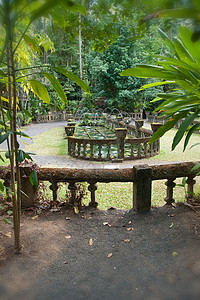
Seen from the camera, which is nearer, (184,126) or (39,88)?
(184,126)

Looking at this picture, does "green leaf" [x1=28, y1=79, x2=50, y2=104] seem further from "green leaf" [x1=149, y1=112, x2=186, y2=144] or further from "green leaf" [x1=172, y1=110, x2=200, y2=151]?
"green leaf" [x1=172, y1=110, x2=200, y2=151]

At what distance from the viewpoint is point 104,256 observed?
5.53 feet

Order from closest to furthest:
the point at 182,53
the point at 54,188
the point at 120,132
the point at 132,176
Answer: the point at 182,53, the point at 132,176, the point at 54,188, the point at 120,132

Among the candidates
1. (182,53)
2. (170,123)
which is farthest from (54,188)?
(182,53)

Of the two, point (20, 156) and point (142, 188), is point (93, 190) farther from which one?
point (20, 156)

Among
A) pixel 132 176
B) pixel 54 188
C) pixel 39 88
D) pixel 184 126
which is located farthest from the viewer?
pixel 54 188

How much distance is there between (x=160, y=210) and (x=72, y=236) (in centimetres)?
94

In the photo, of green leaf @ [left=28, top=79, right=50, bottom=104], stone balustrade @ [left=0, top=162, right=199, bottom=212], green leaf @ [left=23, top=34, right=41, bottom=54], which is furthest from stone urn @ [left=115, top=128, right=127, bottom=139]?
green leaf @ [left=28, top=79, right=50, bottom=104]

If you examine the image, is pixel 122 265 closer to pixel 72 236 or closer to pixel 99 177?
pixel 72 236

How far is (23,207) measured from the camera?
238 cm

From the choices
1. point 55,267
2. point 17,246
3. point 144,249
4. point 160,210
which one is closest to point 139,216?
point 160,210

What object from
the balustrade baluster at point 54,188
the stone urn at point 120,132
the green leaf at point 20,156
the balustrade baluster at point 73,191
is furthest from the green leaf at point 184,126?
the stone urn at point 120,132

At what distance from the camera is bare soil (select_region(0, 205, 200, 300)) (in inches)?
51.2

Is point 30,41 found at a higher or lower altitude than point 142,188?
higher
